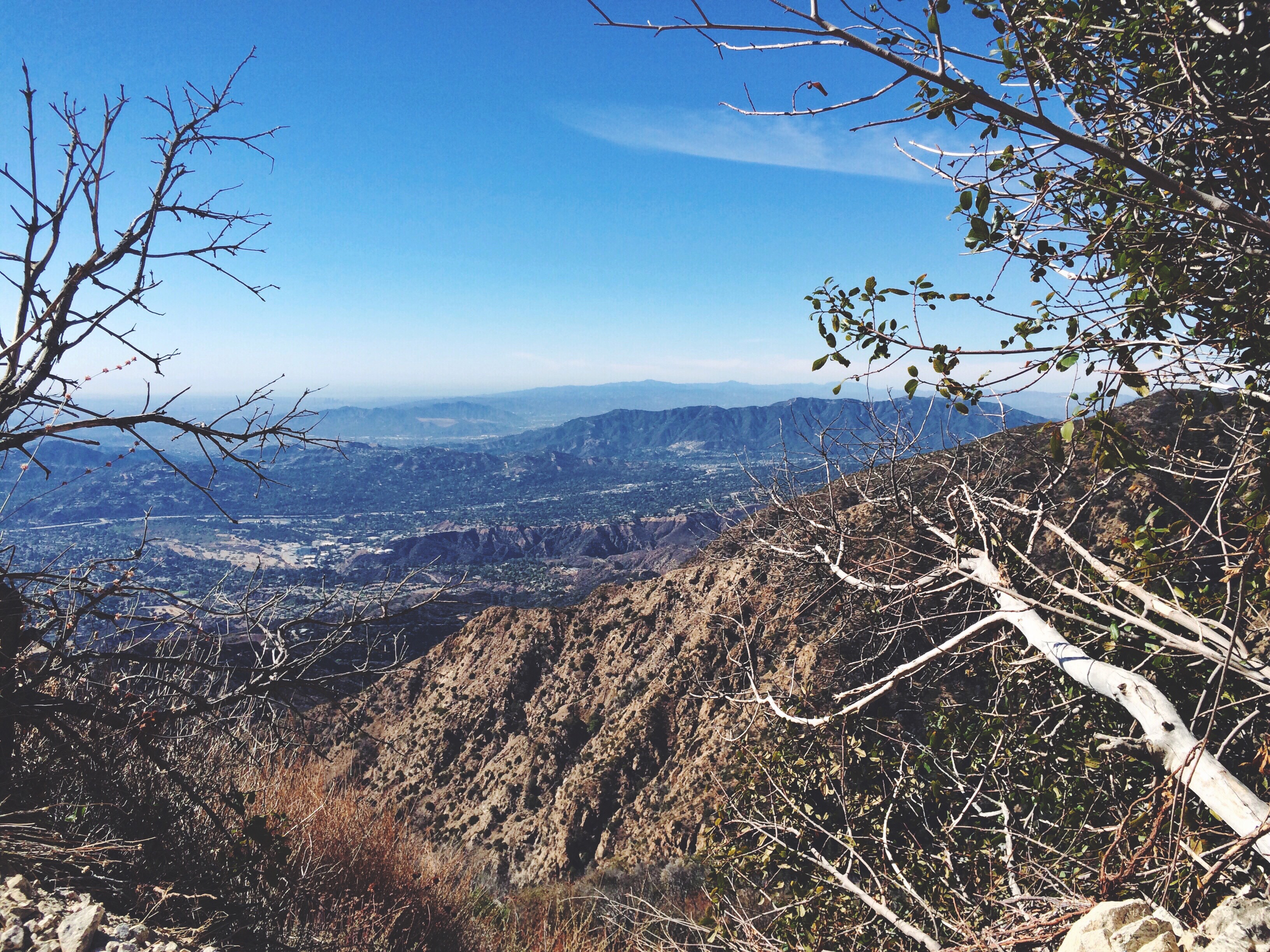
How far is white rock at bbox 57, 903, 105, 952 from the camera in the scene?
2416 mm

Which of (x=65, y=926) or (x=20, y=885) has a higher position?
(x=20, y=885)

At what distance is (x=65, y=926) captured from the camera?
8.13 ft

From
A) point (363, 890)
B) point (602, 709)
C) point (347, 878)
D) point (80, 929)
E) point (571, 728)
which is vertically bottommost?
point (571, 728)

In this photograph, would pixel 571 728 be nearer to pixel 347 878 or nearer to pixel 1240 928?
pixel 347 878

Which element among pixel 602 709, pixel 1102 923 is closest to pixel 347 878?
pixel 1102 923

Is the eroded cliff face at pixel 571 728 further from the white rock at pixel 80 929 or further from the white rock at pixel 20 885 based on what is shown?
the white rock at pixel 20 885

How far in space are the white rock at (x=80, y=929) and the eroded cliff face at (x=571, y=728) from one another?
24.7ft

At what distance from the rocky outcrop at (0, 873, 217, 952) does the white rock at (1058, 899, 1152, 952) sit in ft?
11.5

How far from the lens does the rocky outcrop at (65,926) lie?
7.74 feet

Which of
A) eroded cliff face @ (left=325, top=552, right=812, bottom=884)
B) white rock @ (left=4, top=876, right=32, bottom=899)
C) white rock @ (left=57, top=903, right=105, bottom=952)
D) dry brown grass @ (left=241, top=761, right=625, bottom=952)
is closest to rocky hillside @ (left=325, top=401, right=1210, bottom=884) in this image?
eroded cliff face @ (left=325, top=552, right=812, bottom=884)

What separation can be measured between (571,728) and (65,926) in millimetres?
12626

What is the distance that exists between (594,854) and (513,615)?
9.01 meters

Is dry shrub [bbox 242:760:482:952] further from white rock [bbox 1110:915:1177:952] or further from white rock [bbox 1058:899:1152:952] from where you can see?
white rock [bbox 1110:915:1177:952]

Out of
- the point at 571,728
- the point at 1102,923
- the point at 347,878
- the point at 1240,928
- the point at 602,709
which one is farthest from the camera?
the point at 602,709
